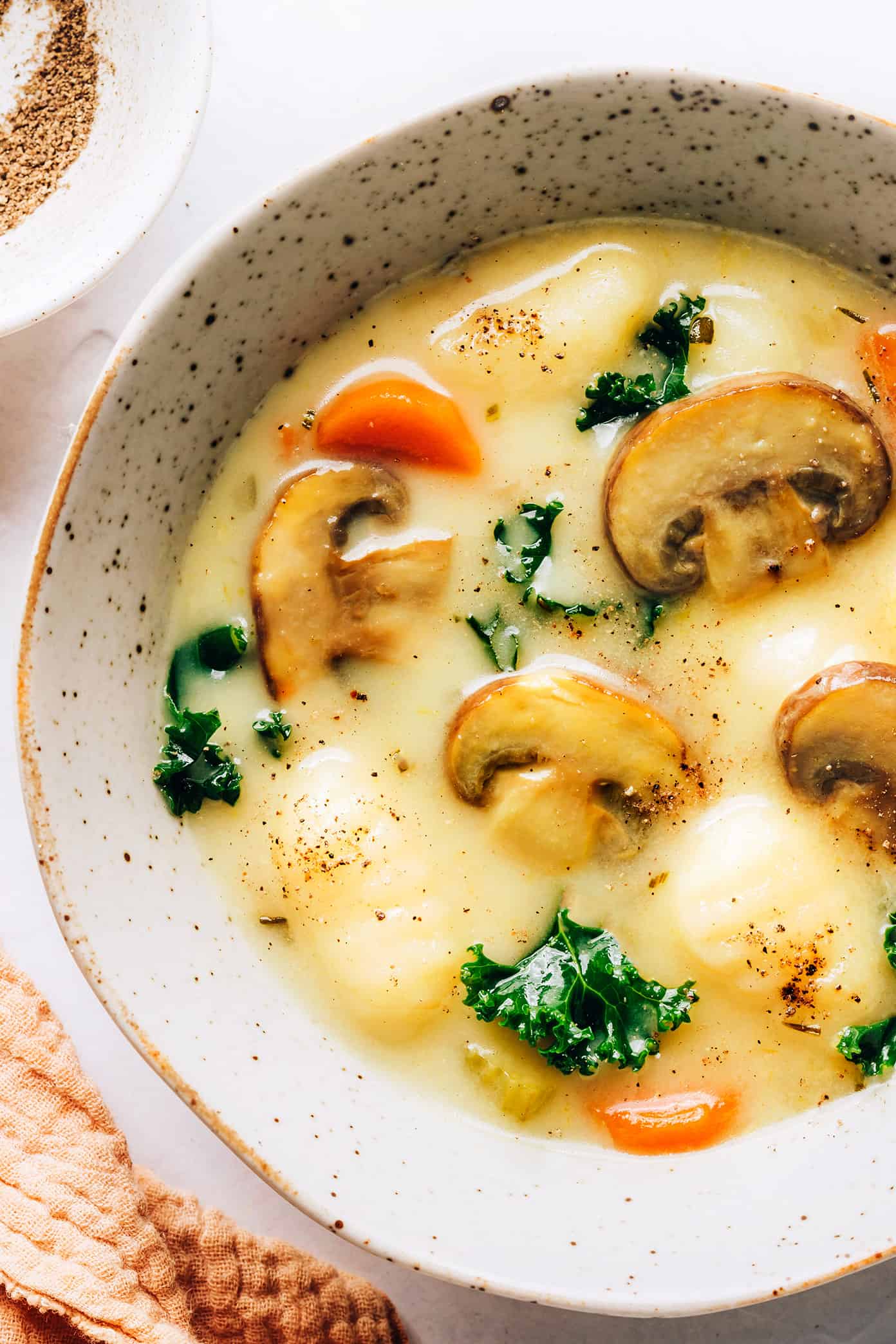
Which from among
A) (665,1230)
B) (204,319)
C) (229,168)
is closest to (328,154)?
(204,319)

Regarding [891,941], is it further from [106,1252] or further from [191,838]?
[106,1252]

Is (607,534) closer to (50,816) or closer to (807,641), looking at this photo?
(807,641)

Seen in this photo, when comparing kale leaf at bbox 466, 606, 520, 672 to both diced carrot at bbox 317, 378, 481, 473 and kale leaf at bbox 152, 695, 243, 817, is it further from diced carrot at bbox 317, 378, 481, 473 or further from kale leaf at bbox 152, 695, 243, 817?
kale leaf at bbox 152, 695, 243, 817

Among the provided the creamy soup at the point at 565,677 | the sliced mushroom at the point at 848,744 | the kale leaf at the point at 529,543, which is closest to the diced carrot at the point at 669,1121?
the creamy soup at the point at 565,677

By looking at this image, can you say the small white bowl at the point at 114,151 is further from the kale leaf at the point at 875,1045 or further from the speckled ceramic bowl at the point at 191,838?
the kale leaf at the point at 875,1045

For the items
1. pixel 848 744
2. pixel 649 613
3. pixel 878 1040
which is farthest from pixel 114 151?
pixel 878 1040

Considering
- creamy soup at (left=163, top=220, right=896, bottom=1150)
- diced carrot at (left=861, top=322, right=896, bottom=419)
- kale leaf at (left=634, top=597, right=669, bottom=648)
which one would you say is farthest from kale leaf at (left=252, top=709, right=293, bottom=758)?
diced carrot at (left=861, top=322, right=896, bottom=419)
